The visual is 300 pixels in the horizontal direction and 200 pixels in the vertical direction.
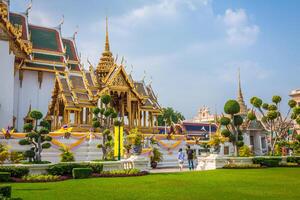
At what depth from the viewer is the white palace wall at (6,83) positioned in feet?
91.1

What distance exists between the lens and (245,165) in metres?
18.7

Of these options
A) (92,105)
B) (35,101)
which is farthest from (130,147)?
(35,101)

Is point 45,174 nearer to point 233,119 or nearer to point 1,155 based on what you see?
point 1,155

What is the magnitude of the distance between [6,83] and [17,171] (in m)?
16.0

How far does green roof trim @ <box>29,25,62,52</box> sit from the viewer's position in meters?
34.2

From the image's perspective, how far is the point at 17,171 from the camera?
13695 mm

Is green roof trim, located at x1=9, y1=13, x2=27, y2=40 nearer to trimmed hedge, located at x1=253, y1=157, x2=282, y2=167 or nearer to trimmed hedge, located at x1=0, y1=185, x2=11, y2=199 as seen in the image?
trimmed hedge, located at x1=253, y1=157, x2=282, y2=167

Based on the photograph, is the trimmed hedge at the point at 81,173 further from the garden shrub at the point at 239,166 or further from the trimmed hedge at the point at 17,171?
the garden shrub at the point at 239,166

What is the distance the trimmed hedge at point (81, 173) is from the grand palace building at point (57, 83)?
847 cm

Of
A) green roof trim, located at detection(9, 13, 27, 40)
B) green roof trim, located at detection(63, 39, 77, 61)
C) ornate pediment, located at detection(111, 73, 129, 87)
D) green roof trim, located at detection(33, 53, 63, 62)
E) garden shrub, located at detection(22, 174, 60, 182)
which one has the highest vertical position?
green roof trim, located at detection(9, 13, 27, 40)

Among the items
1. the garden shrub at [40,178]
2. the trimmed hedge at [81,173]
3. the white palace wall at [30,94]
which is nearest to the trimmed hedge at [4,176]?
the garden shrub at [40,178]

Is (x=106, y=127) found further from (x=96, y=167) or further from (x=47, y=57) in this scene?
(x=47, y=57)

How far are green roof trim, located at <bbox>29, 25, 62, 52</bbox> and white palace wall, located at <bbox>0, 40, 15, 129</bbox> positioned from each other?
5.20 meters

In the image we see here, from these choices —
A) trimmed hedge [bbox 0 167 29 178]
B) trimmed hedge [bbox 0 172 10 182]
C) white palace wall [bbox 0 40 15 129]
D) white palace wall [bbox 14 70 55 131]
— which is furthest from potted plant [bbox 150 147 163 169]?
white palace wall [bbox 14 70 55 131]
